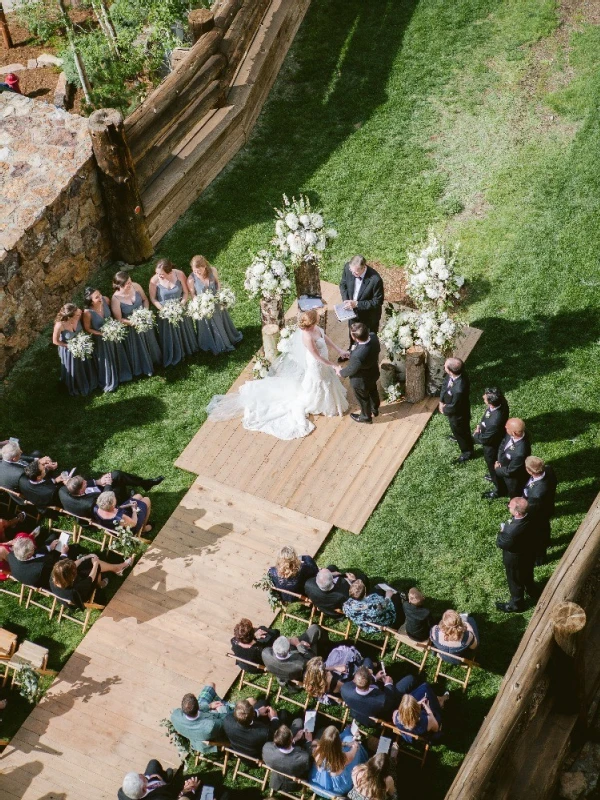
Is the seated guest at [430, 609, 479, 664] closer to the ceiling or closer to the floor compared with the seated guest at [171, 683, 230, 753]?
closer to the ceiling

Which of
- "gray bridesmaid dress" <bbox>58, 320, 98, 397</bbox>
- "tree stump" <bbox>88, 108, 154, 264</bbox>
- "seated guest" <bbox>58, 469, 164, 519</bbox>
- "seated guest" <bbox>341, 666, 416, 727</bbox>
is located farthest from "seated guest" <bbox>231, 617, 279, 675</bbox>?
"tree stump" <bbox>88, 108, 154, 264</bbox>

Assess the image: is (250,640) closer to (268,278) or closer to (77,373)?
(268,278)

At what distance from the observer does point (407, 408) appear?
43.8ft

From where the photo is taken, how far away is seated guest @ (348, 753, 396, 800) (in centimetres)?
915

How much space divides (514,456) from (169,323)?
5.38m

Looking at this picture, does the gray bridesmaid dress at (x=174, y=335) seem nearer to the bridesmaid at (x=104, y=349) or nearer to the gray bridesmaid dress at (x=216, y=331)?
the gray bridesmaid dress at (x=216, y=331)

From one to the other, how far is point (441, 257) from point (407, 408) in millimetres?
2103

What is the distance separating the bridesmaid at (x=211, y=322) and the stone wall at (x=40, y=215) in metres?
1.90

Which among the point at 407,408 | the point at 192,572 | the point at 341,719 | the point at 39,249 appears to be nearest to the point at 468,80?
the point at 407,408

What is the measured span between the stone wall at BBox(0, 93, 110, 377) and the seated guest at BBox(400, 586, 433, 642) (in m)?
7.03

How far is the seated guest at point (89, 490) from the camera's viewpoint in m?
12.1

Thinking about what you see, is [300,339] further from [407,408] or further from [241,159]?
[241,159]

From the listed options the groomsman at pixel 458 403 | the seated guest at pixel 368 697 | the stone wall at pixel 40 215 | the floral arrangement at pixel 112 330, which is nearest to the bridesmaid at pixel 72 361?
the floral arrangement at pixel 112 330

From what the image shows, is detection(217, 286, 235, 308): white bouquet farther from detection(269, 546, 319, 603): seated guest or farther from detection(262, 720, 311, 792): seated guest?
detection(262, 720, 311, 792): seated guest
